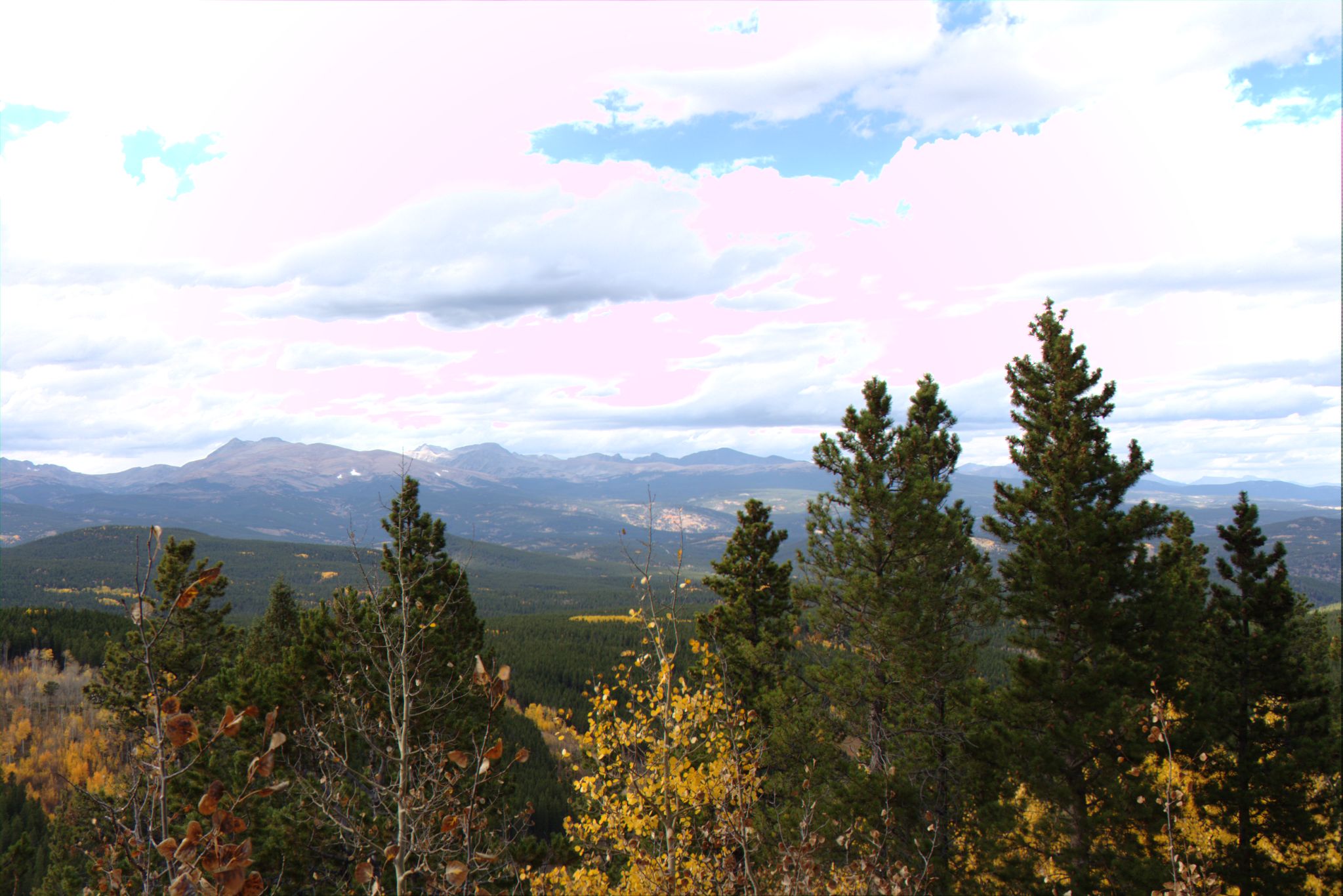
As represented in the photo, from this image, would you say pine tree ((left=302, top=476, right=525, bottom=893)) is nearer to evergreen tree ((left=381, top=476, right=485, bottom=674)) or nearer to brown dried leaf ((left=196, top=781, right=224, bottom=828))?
evergreen tree ((left=381, top=476, right=485, bottom=674))

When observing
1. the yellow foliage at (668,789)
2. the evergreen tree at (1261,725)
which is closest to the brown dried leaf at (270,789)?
the yellow foliage at (668,789)

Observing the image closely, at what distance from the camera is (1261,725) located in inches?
825

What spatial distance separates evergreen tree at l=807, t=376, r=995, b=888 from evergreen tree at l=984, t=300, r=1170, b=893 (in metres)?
1.51

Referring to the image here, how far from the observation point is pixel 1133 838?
17969 millimetres

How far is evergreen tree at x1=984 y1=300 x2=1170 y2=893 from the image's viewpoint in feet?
57.4

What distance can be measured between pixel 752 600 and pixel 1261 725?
15905 millimetres

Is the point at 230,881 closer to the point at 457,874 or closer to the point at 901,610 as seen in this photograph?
the point at 457,874

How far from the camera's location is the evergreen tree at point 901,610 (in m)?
19.4

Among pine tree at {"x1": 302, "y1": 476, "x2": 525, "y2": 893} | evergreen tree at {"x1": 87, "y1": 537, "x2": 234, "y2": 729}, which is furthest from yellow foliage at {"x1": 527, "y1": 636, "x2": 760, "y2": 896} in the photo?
evergreen tree at {"x1": 87, "y1": 537, "x2": 234, "y2": 729}

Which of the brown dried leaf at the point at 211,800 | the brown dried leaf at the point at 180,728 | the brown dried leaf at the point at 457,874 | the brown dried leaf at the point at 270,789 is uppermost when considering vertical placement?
the brown dried leaf at the point at 180,728

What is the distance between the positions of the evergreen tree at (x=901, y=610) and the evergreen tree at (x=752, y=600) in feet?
20.0

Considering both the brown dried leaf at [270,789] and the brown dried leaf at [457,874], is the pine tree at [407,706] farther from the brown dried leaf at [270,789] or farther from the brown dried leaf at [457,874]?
the brown dried leaf at [270,789]

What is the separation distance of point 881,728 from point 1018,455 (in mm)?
8662

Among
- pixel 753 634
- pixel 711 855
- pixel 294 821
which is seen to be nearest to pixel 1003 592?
pixel 753 634
